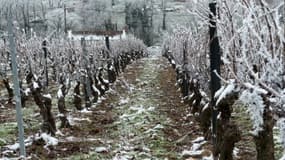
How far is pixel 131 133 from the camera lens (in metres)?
10.4

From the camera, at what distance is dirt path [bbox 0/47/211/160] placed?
863cm

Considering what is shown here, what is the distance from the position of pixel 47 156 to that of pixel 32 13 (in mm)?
70645

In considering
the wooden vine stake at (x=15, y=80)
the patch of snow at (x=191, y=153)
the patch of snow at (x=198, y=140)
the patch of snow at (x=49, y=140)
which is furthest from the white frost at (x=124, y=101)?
the wooden vine stake at (x=15, y=80)

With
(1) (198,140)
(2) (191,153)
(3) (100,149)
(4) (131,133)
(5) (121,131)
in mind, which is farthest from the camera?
(5) (121,131)

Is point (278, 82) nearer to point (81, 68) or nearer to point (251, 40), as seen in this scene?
point (251, 40)

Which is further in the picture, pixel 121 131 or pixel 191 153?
pixel 121 131

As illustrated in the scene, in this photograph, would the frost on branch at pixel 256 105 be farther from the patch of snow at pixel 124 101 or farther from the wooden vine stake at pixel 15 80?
the patch of snow at pixel 124 101

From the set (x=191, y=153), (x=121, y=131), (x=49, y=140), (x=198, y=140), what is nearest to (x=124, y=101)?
(x=121, y=131)

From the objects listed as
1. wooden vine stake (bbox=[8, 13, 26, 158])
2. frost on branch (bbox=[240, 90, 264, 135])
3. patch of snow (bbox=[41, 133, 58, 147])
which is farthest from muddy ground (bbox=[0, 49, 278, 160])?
frost on branch (bbox=[240, 90, 264, 135])

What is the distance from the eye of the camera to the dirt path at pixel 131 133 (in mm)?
8633

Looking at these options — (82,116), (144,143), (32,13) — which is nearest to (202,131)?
(144,143)

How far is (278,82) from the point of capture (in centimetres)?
391

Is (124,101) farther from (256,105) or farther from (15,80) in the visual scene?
(256,105)

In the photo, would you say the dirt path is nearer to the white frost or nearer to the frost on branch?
the white frost
